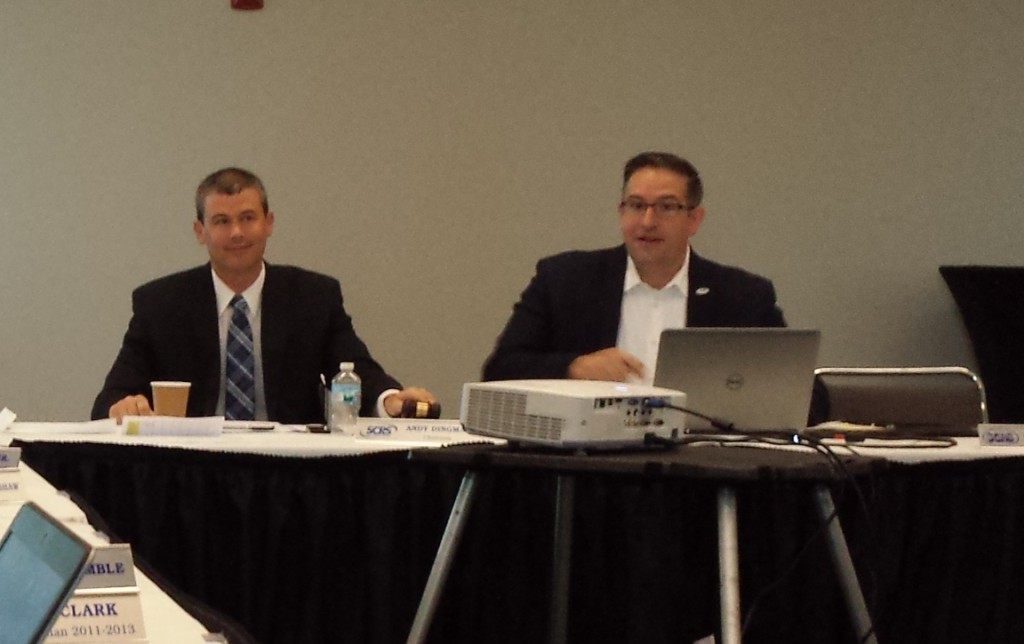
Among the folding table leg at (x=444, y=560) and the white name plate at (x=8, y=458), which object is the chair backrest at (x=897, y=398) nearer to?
the folding table leg at (x=444, y=560)

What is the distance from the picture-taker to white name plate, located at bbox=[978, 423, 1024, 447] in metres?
A: 2.87

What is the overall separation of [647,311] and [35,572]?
2629mm

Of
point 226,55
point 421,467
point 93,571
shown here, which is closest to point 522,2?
point 226,55

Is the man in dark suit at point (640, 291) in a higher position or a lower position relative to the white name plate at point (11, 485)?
higher

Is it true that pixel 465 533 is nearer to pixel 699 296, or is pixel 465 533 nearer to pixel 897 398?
pixel 699 296

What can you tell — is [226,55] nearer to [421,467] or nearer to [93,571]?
[421,467]

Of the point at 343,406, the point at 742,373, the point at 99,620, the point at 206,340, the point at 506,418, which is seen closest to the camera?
the point at 99,620

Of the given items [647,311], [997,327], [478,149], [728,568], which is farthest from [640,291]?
[997,327]

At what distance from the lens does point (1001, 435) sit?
2896 millimetres

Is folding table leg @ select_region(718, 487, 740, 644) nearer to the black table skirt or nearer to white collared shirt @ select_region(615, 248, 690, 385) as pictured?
the black table skirt

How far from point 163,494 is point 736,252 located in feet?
9.25

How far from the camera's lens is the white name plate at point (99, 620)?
118 centimetres

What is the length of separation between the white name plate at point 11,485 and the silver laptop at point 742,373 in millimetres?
1168

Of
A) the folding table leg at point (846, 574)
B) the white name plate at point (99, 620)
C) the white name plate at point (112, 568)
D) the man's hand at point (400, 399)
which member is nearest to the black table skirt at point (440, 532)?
the folding table leg at point (846, 574)
